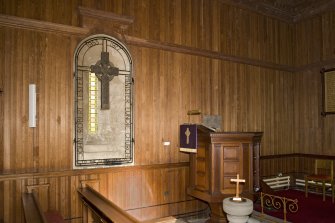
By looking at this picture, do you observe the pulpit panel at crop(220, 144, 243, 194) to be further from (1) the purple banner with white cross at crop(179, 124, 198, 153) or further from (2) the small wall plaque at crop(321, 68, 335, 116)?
(2) the small wall plaque at crop(321, 68, 335, 116)

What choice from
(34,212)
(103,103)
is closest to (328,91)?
(103,103)

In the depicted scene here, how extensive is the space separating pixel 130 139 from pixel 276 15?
17.4 ft

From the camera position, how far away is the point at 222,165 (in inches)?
194

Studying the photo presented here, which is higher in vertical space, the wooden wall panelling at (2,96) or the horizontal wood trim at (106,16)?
the horizontal wood trim at (106,16)

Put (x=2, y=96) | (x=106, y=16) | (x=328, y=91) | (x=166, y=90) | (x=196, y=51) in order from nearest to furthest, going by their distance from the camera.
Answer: (x=2, y=96) < (x=106, y=16) < (x=166, y=90) < (x=196, y=51) < (x=328, y=91)

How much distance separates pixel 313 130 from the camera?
752cm

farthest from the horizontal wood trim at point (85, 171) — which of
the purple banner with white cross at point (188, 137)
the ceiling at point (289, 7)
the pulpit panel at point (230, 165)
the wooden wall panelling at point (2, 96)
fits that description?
the ceiling at point (289, 7)

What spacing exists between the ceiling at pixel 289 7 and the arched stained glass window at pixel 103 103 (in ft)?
11.2

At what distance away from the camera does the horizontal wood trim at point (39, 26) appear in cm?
430

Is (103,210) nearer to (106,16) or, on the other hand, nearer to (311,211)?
(106,16)

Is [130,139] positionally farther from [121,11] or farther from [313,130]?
[313,130]

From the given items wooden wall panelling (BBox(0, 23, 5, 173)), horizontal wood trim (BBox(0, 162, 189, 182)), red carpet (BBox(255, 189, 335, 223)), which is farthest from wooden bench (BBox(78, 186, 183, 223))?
red carpet (BBox(255, 189, 335, 223))

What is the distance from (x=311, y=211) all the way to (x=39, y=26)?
5.82 metres

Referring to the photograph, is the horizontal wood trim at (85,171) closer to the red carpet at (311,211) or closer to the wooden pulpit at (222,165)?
the wooden pulpit at (222,165)
